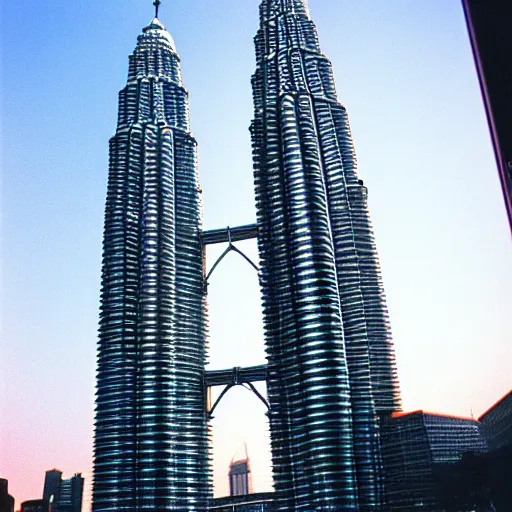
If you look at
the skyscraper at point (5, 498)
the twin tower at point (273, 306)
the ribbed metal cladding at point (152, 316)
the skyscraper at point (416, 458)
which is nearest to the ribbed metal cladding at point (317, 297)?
the twin tower at point (273, 306)

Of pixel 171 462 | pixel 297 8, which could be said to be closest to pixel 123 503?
pixel 171 462

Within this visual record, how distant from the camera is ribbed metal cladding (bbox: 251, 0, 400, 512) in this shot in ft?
339

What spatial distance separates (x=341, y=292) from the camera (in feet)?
385

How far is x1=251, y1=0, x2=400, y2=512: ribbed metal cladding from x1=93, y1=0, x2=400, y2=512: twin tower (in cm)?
26

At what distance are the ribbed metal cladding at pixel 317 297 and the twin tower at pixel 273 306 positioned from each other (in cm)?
26

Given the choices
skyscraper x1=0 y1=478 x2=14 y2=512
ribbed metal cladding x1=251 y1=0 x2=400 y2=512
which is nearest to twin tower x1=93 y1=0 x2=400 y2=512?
ribbed metal cladding x1=251 y1=0 x2=400 y2=512

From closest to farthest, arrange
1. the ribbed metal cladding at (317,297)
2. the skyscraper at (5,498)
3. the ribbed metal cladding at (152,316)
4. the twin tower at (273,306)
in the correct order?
the ribbed metal cladding at (317,297), the skyscraper at (5,498), the twin tower at (273,306), the ribbed metal cladding at (152,316)

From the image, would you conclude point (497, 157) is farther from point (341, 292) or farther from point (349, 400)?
point (341, 292)

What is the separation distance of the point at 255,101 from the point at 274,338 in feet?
192

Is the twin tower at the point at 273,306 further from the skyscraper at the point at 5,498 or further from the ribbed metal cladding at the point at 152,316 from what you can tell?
the skyscraper at the point at 5,498

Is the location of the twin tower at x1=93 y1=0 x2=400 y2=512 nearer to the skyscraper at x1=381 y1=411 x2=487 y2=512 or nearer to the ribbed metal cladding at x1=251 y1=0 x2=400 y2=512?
the ribbed metal cladding at x1=251 y1=0 x2=400 y2=512

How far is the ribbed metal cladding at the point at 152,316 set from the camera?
112m

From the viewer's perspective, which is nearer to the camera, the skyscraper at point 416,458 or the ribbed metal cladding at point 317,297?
the ribbed metal cladding at point 317,297

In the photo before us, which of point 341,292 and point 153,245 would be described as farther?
point 153,245
